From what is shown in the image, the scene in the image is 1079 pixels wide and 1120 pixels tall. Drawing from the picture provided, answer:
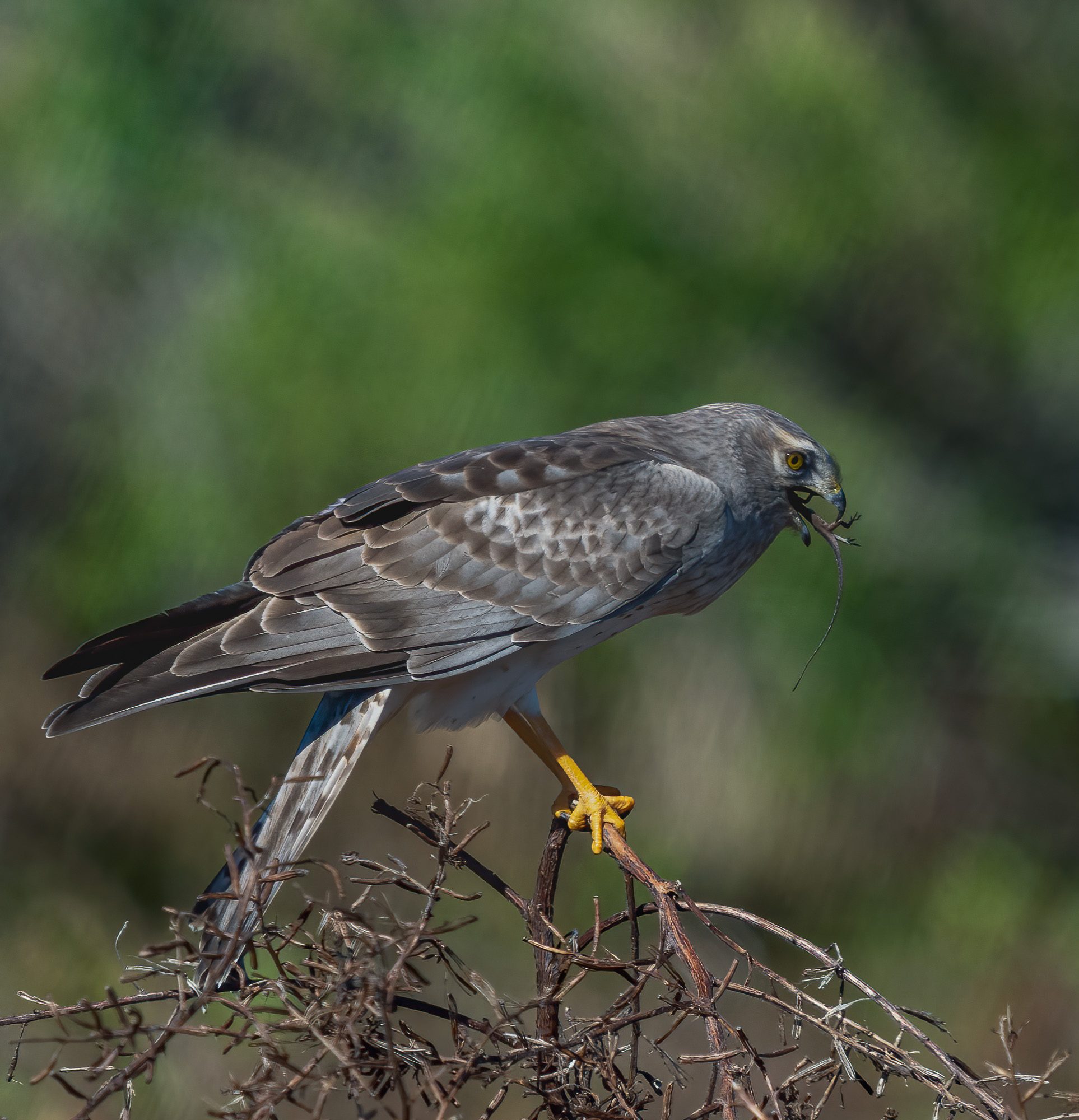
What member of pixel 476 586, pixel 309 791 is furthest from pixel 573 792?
pixel 309 791

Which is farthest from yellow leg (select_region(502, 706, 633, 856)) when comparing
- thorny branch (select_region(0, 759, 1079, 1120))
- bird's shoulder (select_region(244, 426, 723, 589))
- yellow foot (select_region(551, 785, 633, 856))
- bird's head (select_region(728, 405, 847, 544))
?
bird's head (select_region(728, 405, 847, 544))

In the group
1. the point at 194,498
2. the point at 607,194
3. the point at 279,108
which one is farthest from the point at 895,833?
the point at 279,108

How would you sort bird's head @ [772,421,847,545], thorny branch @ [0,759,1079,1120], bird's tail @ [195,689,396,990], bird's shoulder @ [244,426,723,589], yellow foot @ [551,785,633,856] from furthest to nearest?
bird's head @ [772,421,847,545] → bird's shoulder @ [244,426,723,589] → yellow foot @ [551,785,633,856] → bird's tail @ [195,689,396,990] → thorny branch @ [0,759,1079,1120]

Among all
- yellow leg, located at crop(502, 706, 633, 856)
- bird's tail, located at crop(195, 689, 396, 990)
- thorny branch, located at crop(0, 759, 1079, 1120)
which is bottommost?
bird's tail, located at crop(195, 689, 396, 990)

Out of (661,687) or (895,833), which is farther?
(895,833)

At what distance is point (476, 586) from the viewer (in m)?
2.84

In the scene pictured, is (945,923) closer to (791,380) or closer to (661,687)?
(661,687)

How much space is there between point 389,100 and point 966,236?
312cm

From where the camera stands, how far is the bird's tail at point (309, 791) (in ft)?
7.26

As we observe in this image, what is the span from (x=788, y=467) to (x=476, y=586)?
0.94 meters

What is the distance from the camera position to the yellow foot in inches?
104

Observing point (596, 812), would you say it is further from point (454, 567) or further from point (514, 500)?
point (514, 500)

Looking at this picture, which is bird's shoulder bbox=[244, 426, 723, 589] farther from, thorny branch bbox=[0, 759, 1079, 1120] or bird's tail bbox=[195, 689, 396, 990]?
thorny branch bbox=[0, 759, 1079, 1120]

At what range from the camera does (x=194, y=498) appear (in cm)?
585
